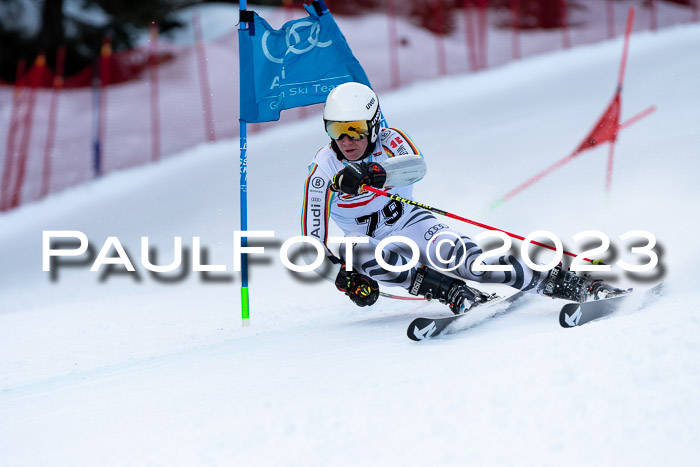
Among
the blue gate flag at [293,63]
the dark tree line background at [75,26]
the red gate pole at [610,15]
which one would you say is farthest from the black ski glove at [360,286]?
the dark tree line background at [75,26]

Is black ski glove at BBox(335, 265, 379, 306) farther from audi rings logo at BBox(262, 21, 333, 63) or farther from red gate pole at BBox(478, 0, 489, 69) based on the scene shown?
red gate pole at BBox(478, 0, 489, 69)

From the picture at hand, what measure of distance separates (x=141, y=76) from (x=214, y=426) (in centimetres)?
1242

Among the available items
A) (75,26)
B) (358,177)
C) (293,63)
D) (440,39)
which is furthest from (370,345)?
(75,26)

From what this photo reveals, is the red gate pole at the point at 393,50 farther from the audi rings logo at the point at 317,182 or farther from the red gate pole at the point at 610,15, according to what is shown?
the audi rings logo at the point at 317,182

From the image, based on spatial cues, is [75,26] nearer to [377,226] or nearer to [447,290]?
[377,226]

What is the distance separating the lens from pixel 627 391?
106 inches

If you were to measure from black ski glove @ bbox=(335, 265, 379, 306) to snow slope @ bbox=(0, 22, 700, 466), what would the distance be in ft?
0.60

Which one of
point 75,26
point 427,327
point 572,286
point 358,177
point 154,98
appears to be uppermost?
point 358,177

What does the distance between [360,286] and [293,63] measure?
174cm

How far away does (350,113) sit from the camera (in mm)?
4258

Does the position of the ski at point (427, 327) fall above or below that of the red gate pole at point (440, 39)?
below

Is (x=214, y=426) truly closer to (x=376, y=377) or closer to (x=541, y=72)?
(x=376, y=377)

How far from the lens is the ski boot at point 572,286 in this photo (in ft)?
13.0

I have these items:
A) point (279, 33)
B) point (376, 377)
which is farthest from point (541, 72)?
point (376, 377)
